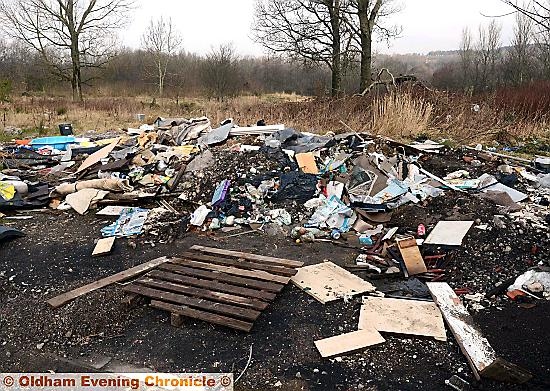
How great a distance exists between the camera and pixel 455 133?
10680mm

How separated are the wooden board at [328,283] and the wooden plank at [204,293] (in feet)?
1.99

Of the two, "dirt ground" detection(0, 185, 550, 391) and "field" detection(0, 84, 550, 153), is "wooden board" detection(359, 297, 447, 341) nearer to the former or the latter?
"dirt ground" detection(0, 185, 550, 391)

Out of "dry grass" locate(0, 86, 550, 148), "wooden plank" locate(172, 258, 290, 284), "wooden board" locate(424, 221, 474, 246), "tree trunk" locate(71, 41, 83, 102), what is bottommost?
"wooden plank" locate(172, 258, 290, 284)

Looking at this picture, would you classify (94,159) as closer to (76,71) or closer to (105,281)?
(105,281)

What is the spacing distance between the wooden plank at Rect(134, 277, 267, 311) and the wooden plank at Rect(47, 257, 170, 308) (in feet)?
0.89

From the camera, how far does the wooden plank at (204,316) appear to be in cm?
328

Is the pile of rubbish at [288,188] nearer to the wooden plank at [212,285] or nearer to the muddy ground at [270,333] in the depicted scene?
the muddy ground at [270,333]

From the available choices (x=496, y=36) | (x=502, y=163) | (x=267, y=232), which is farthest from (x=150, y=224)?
(x=496, y=36)

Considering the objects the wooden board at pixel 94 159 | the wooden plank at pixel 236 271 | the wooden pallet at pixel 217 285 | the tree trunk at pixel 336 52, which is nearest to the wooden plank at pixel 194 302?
the wooden pallet at pixel 217 285

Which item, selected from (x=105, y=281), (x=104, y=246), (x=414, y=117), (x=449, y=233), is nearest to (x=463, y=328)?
(x=449, y=233)

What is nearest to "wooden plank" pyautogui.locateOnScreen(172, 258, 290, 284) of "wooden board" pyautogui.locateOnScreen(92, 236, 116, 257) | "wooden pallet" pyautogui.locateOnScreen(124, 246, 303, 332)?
"wooden pallet" pyautogui.locateOnScreen(124, 246, 303, 332)

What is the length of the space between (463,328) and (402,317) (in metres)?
0.45

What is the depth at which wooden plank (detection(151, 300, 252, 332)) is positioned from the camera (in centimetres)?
328

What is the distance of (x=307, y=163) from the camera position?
6828mm
